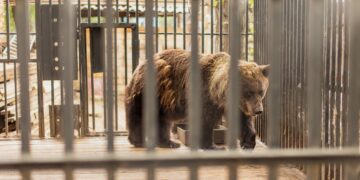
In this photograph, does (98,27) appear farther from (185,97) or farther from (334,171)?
(334,171)

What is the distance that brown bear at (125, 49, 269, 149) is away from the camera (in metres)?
5.17

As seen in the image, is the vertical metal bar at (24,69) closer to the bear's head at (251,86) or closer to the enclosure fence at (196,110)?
the enclosure fence at (196,110)

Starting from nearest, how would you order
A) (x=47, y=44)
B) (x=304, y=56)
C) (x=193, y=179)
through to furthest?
1. (x=193, y=179)
2. (x=304, y=56)
3. (x=47, y=44)

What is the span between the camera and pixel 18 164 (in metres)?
1.36

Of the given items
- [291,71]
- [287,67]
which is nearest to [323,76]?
[291,71]

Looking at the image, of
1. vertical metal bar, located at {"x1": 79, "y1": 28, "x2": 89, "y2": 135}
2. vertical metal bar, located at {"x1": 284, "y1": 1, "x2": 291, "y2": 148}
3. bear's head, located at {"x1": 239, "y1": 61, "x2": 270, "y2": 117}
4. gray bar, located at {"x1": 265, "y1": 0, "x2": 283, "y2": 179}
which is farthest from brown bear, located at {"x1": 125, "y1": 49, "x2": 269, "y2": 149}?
gray bar, located at {"x1": 265, "y1": 0, "x2": 283, "y2": 179}

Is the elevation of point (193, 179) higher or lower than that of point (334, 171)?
higher

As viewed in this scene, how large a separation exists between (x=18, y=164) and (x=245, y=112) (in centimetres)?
406

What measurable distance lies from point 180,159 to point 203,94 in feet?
13.0

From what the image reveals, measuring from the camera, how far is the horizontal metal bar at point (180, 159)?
137 cm

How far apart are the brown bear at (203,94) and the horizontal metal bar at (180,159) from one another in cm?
358

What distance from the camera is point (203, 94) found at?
17.5 feet

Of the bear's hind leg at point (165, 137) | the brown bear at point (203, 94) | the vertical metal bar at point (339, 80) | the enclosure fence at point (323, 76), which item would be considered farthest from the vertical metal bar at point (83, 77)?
the vertical metal bar at point (339, 80)

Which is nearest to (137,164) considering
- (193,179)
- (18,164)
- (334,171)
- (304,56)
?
(193,179)
